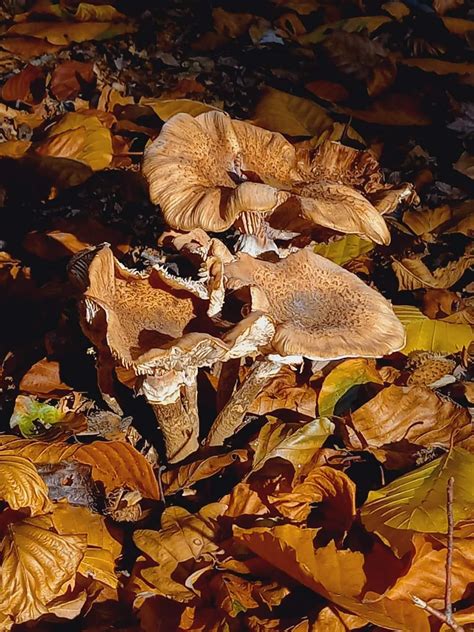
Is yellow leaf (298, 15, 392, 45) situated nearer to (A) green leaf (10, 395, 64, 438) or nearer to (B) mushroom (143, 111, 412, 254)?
(B) mushroom (143, 111, 412, 254)

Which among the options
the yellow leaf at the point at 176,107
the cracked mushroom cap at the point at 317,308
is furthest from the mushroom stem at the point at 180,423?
the yellow leaf at the point at 176,107

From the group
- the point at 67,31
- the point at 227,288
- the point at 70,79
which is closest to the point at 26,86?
→ the point at 70,79

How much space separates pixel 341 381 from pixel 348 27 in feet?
11.6

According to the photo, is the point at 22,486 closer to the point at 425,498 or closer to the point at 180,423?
the point at 180,423

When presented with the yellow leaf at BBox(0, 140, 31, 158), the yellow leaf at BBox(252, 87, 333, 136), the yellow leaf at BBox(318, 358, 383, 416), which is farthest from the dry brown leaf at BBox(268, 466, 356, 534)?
the yellow leaf at BBox(0, 140, 31, 158)

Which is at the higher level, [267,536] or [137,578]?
[267,536]

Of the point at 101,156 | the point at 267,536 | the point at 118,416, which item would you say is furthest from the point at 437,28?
the point at 267,536

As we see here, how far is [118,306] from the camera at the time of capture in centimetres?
259

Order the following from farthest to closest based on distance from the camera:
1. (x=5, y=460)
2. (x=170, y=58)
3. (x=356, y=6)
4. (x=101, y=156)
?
(x=356, y=6), (x=170, y=58), (x=101, y=156), (x=5, y=460)

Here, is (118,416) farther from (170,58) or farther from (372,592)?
(170,58)

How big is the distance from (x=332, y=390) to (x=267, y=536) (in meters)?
0.95

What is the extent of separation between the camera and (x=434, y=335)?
3342 millimetres

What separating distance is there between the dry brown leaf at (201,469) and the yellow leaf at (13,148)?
8.16ft

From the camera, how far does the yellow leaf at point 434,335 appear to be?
332cm
